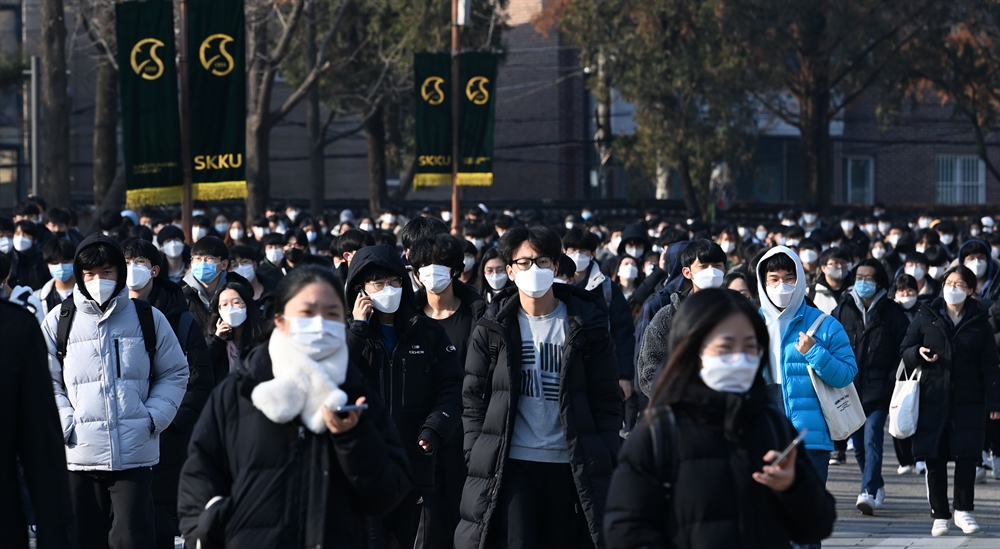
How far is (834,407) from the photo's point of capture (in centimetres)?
725

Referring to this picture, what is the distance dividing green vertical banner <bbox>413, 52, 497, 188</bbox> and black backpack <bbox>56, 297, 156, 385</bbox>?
1507 cm

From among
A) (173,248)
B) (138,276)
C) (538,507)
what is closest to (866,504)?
(538,507)

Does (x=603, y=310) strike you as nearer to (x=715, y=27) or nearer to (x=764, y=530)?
(x=764, y=530)

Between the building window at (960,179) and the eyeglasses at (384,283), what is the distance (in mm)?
48680

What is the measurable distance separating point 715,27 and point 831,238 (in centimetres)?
1352

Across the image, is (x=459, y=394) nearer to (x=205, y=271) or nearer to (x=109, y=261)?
(x=109, y=261)

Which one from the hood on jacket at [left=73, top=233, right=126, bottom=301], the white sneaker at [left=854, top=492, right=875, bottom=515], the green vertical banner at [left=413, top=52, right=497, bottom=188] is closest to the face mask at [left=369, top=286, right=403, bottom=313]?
the hood on jacket at [left=73, top=233, right=126, bottom=301]

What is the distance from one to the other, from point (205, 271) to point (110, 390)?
9.37ft

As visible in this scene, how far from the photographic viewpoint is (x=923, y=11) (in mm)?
35062

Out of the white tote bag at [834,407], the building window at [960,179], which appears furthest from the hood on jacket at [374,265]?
the building window at [960,179]

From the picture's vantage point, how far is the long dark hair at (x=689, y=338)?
398 centimetres

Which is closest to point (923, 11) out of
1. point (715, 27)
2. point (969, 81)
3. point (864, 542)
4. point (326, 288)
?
point (969, 81)

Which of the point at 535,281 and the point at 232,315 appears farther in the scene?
the point at 232,315

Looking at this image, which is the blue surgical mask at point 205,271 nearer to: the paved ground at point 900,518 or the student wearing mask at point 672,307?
the student wearing mask at point 672,307
